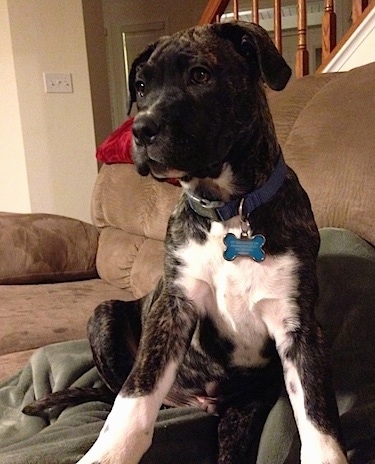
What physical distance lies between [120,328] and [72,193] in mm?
2667

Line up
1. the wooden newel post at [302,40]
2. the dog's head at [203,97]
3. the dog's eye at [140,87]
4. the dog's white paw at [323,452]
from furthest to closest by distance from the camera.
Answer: the wooden newel post at [302,40]
the dog's eye at [140,87]
the dog's head at [203,97]
the dog's white paw at [323,452]

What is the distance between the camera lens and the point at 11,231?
2.72m

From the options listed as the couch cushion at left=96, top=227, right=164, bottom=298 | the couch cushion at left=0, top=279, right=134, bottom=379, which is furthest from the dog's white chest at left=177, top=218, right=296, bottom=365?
the couch cushion at left=96, top=227, right=164, bottom=298

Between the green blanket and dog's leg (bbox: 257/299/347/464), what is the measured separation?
0.07 m

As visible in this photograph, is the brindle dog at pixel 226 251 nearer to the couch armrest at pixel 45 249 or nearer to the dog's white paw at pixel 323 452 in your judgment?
the dog's white paw at pixel 323 452

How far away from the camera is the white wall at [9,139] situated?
3.77 m

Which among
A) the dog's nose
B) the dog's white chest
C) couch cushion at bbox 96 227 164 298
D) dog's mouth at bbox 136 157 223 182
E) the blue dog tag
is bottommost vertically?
couch cushion at bbox 96 227 164 298

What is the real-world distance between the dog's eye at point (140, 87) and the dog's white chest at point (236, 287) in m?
0.32

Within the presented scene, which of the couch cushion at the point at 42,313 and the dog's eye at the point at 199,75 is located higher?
the dog's eye at the point at 199,75

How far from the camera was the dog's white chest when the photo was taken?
1174mm

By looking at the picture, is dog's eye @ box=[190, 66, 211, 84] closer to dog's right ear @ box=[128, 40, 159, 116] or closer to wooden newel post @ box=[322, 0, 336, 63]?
dog's right ear @ box=[128, 40, 159, 116]

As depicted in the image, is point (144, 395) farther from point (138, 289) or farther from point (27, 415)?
point (138, 289)

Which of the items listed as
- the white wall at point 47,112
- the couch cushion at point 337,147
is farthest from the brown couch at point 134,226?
the white wall at point 47,112

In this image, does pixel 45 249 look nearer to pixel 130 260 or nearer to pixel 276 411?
pixel 130 260
